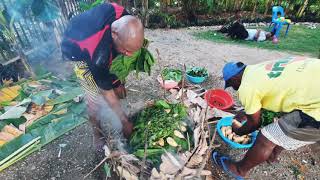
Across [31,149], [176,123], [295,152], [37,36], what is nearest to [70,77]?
[37,36]

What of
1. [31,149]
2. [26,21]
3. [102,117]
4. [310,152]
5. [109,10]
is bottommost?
[310,152]

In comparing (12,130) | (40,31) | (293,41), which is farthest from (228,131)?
(293,41)

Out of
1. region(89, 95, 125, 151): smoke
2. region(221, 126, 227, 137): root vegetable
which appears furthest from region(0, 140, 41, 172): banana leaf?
region(221, 126, 227, 137): root vegetable

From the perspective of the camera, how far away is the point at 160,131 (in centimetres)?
243

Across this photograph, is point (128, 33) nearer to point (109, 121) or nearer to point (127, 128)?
point (127, 128)

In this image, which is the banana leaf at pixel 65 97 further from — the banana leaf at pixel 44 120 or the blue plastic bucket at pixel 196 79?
the blue plastic bucket at pixel 196 79

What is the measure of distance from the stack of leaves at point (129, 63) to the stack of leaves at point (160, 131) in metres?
0.49

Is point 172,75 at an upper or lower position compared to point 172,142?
lower

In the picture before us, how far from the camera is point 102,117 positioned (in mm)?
2809

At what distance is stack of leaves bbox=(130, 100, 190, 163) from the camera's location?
2339 mm

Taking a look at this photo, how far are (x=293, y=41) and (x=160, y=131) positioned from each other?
5.99 m

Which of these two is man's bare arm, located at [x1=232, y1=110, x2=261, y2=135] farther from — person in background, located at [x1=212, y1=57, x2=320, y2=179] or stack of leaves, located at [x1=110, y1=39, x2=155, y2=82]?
stack of leaves, located at [x1=110, y1=39, x2=155, y2=82]

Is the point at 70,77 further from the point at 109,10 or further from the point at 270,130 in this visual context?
the point at 270,130

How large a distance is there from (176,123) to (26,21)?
3.89 meters
